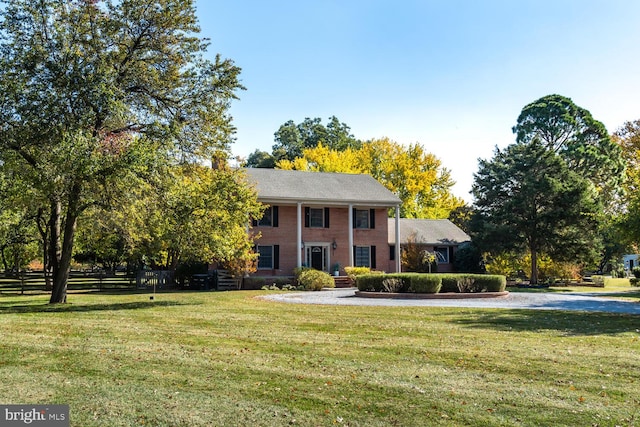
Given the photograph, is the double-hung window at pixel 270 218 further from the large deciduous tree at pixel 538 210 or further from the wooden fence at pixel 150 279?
the large deciduous tree at pixel 538 210

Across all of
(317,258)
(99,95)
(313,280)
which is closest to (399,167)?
(317,258)

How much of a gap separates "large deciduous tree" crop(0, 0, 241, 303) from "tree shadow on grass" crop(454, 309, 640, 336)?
10538mm

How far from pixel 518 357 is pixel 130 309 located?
11895mm

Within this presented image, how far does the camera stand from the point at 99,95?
16.3 meters

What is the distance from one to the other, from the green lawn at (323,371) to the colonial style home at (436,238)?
26.9 meters

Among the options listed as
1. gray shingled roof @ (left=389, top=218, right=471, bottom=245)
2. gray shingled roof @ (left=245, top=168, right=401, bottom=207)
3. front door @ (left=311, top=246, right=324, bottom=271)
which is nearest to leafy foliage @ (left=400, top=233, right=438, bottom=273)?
gray shingled roof @ (left=389, top=218, right=471, bottom=245)

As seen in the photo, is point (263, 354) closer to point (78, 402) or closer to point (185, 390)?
point (185, 390)

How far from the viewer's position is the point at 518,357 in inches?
344

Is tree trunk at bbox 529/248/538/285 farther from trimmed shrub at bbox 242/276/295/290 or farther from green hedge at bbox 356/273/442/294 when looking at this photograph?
trimmed shrub at bbox 242/276/295/290

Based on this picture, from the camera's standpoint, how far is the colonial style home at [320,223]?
3328 centimetres

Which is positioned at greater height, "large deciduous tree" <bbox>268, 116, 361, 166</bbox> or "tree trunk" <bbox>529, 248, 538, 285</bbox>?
"large deciduous tree" <bbox>268, 116, 361, 166</bbox>

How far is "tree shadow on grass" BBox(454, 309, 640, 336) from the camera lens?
12.4 m

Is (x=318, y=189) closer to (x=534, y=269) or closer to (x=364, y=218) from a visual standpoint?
(x=364, y=218)

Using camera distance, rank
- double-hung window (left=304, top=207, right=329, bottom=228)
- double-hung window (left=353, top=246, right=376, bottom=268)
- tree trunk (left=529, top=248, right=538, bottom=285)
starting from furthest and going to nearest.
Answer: tree trunk (left=529, top=248, right=538, bottom=285), double-hung window (left=353, top=246, right=376, bottom=268), double-hung window (left=304, top=207, right=329, bottom=228)
